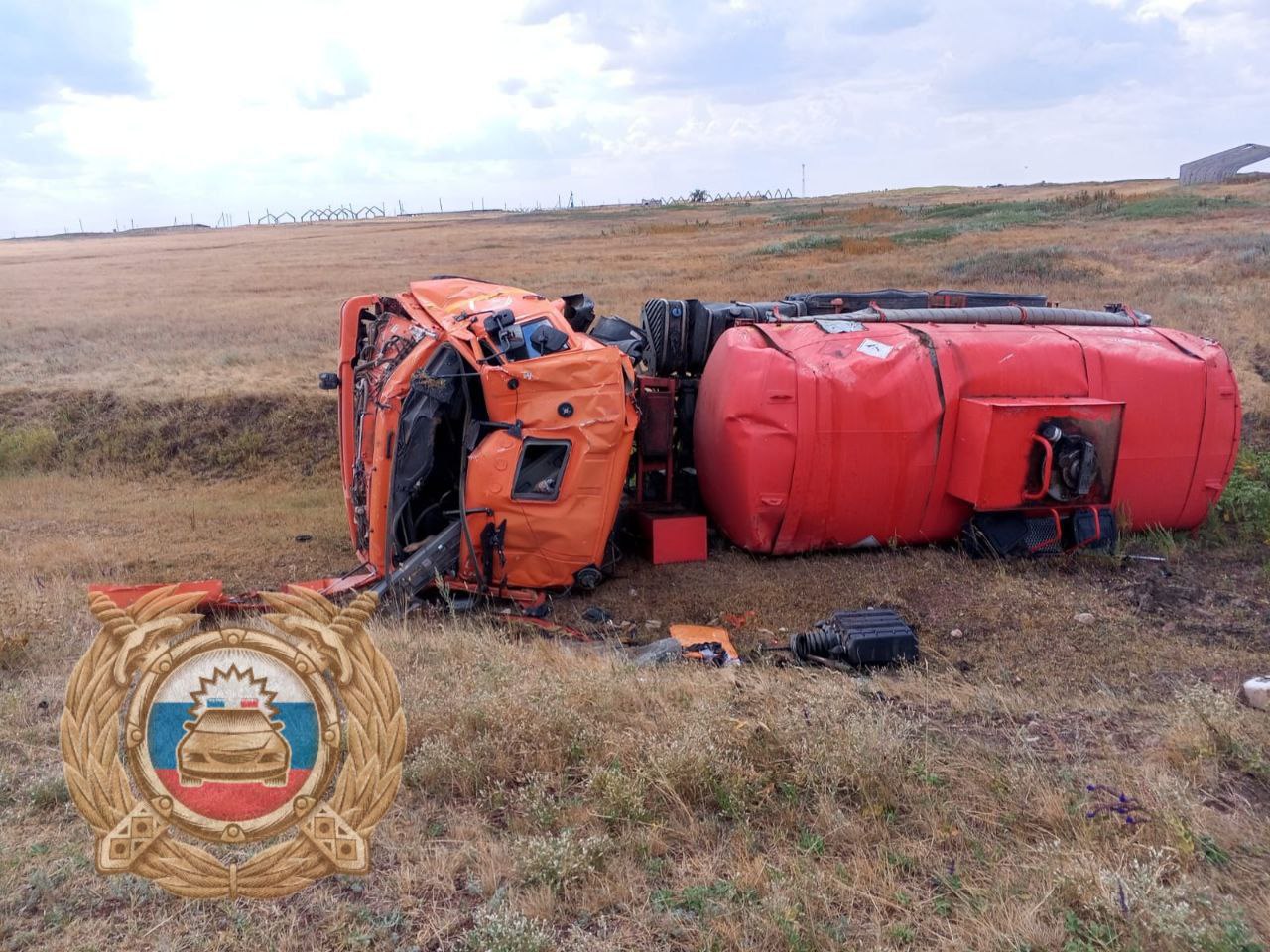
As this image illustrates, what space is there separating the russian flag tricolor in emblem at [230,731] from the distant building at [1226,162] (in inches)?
Answer: 2365

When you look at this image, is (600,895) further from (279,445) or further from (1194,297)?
(1194,297)

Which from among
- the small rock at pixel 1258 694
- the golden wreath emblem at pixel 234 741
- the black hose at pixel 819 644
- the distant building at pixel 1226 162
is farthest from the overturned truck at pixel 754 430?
the distant building at pixel 1226 162

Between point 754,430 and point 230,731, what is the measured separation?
5340 mm

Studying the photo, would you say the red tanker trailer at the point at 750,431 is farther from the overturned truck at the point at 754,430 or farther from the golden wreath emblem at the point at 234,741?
the golden wreath emblem at the point at 234,741

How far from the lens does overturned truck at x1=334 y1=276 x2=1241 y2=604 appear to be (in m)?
7.16

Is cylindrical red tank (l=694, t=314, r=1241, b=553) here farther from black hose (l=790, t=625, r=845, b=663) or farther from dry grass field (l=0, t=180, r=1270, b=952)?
black hose (l=790, t=625, r=845, b=663)

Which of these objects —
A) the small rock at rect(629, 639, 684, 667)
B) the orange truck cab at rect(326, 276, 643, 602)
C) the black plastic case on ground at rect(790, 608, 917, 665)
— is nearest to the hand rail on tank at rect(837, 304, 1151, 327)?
the orange truck cab at rect(326, 276, 643, 602)

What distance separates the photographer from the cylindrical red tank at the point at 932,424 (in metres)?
7.63

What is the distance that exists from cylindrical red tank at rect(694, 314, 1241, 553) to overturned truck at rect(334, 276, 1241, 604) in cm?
2

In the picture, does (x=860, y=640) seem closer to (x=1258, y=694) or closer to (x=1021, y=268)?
(x=1258, y=694)

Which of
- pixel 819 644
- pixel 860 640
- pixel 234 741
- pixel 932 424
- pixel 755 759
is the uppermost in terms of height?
pixel 234 741

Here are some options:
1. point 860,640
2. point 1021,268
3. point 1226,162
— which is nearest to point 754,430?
point 860,640

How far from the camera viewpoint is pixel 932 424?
7.76 metres

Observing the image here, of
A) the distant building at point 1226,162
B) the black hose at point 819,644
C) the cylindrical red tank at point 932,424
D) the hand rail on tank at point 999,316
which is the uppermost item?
the distant building at point 1226,162
